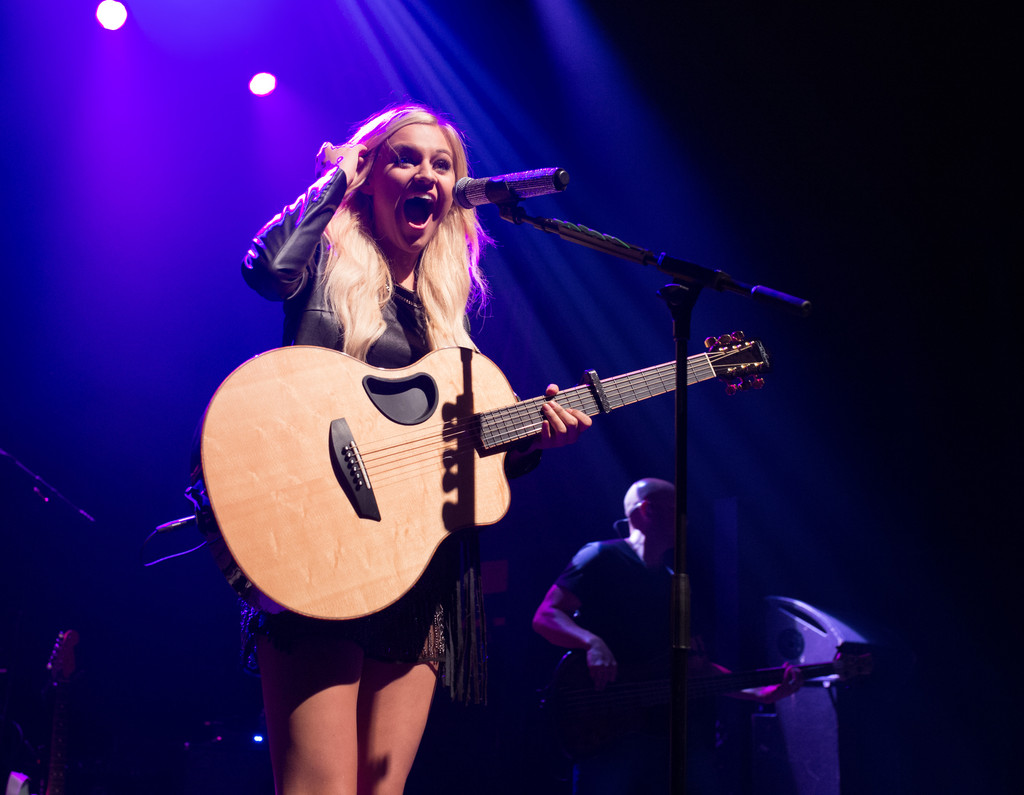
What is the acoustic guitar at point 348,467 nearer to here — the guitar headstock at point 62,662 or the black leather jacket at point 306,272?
the black leather jacket at point 306,272

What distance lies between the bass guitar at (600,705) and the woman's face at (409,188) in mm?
2491

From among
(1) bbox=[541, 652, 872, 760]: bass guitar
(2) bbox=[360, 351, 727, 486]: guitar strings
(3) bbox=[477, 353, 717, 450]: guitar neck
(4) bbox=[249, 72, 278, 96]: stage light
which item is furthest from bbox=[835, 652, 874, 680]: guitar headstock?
(4) bbox=[249, 72, 278, 96]: stage light

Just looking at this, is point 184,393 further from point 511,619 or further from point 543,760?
point 543,760

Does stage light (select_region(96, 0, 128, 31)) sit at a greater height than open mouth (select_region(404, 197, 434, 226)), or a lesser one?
greater

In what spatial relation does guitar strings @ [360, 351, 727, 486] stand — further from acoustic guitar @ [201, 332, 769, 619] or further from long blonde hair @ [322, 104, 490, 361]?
long blonde hair @ [322, 104, 490, 361]

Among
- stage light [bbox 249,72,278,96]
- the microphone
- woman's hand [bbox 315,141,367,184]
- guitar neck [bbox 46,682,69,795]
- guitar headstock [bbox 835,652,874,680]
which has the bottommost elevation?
guitar neck [bbox 46,682,69,795]

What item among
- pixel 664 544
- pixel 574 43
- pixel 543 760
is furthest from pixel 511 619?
pixel 574 43

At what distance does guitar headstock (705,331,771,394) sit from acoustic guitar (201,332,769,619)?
743mm

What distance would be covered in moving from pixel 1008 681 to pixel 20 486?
6029 mm

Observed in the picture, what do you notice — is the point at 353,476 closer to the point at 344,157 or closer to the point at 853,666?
the point at 344,157

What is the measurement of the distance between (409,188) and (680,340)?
0.90 meters

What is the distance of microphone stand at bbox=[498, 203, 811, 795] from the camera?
1493mm

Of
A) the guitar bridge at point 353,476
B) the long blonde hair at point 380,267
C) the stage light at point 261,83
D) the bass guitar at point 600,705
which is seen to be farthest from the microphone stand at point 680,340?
the stage light at point 261,83

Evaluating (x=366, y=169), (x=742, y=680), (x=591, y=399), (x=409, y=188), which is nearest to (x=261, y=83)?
(x=366, y=169)
